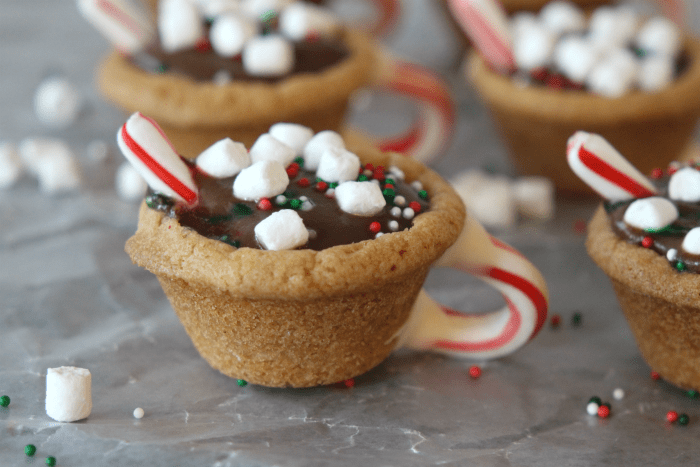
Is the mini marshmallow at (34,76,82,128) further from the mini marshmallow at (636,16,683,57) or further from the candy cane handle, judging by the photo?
the mini marshmallow at (636,16,683,57)

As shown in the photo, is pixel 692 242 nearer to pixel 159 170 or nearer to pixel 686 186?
pixel 686 186

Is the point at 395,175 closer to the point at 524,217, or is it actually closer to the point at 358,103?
the point at 524,217

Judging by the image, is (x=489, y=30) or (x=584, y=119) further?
(x=489, y=30)

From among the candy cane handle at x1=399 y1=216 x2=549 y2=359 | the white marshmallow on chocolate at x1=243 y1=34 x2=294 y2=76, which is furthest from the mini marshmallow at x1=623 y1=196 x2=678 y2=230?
the white marshmallow on chocolate at x1=243 y1=34 x2=294 y2=76

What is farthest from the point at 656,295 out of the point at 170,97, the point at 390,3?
the point at 390,3

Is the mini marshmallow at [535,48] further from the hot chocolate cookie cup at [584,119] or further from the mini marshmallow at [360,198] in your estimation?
the mini marshmallow at [360,198]

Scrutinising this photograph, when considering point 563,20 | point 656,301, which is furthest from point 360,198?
point 563,20

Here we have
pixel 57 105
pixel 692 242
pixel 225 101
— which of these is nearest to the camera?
pixel 692 242
